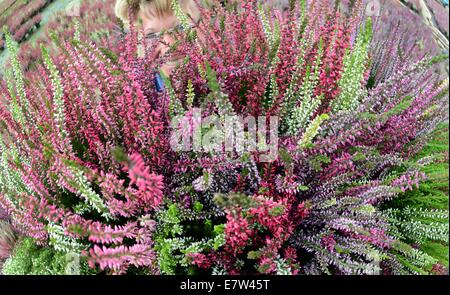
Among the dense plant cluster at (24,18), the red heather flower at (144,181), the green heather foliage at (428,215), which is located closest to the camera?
the red heather flower at (144,181)

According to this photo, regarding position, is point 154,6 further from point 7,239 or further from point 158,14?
point 7,239

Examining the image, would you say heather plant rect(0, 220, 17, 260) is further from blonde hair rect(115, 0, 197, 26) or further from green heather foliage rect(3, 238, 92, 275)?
blonde hair rect(115, 0, 197, 26)

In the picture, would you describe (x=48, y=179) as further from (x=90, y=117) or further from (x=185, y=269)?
(x=185, y=269)

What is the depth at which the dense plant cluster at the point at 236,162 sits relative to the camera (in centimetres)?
64

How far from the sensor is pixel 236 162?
64 cm

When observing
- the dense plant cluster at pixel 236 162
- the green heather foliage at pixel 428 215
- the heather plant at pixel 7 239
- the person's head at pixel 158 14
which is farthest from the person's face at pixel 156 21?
the green heather foliage at pixel 428 215

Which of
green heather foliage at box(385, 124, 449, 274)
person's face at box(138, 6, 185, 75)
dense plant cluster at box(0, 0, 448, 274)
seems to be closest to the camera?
dense plant cluster at box(0, 0, 448, 274)

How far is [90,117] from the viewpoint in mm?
735

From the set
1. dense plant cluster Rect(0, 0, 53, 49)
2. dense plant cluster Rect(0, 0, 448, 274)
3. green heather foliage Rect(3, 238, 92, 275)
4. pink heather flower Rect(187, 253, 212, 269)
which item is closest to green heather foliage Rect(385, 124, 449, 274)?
dense plant cluster Rect(0, 0, 448, 274)

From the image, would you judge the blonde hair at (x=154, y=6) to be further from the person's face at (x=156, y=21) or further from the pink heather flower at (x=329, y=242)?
the pink heather flower at (x=329, y=242)

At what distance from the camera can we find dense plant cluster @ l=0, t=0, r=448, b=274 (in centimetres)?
64

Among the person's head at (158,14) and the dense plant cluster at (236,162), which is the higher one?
the person's head at (158,14)
